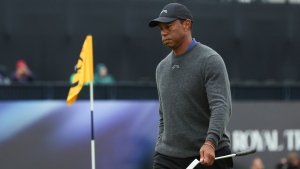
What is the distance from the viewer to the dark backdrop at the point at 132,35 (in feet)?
51.8

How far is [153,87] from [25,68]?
2.43 m

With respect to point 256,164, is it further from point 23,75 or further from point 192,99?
point 192,99

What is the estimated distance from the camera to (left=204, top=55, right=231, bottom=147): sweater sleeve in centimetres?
649

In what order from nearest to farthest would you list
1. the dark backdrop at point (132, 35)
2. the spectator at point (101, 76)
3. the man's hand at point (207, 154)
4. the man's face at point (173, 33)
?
the man's hand at point (207, 154) < the man's face at point (173, 33) < the dark backdrop at point (132, 35) < the spectator at point (101, 76)

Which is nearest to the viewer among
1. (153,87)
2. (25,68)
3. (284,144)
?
(25,68)

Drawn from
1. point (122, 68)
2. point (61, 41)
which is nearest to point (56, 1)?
point (61, 41)

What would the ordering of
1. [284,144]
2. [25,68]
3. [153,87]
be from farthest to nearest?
1. [284,144]
2. [153,87]
3. [25,68]

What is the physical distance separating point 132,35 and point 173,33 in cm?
985

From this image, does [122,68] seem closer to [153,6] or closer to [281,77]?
[153,6]

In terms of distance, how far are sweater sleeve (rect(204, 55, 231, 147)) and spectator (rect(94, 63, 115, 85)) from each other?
30.4 ft

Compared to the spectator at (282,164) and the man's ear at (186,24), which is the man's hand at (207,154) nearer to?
the man's ear at (186,24)

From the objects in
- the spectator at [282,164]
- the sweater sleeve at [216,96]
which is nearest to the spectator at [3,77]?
the spectator at [282,164]

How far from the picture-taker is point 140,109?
16328 mm

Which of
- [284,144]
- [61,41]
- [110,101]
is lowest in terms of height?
[284,144]
